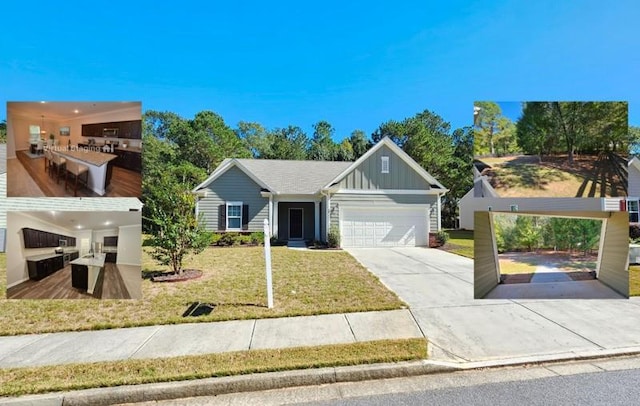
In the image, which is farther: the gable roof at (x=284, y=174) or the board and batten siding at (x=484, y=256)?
the gable roof at (x=284, y=174)

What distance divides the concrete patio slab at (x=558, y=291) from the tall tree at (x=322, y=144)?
37238 mm

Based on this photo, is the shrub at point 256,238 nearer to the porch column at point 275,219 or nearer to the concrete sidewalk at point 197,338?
the porch column at point 275,219

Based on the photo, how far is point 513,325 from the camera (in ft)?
15.7

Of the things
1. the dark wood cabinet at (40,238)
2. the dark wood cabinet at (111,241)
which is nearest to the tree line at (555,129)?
the dark wood cabinet at (111,241)

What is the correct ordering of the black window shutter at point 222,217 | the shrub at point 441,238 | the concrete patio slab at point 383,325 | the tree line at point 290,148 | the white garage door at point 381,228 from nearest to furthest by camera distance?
1. the concrete patio slab at point 383,325
2. the shrub at point 441,238
3. the white garage door at point 381,228
4. the black window shutter at point 222,217
5. the tree line at point 290,148

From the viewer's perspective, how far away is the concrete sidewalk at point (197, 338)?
395 cm

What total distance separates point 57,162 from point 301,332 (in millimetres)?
4227

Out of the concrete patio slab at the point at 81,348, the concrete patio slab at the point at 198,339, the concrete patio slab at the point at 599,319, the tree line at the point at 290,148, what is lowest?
the concrete patio slab at the point at 81,348

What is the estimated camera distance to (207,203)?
52.7ft

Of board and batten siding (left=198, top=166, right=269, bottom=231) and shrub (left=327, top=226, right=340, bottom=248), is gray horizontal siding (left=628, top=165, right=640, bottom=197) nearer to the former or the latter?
shrub (left=327, top=226, right=340, bottom=248)

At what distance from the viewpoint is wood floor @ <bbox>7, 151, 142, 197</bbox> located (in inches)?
166

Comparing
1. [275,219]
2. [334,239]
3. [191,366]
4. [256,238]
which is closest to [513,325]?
[191,366]

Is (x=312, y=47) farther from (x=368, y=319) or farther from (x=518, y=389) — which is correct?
(x=518, y=389)

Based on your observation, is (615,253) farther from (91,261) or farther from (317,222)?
(317,222)
